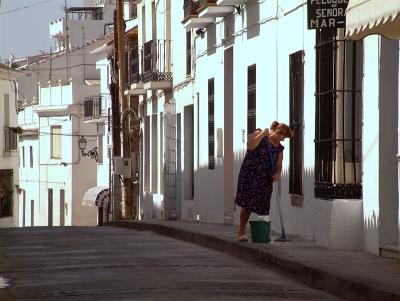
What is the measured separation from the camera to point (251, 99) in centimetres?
2484

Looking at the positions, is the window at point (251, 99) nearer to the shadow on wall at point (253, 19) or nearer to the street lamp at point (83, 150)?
the shadow on wall at point (253, 19)

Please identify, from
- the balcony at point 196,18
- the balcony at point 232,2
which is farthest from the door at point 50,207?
the balcony at point 232,2

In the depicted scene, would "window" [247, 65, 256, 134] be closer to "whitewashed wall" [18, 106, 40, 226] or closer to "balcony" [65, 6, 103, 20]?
"whitewashed wall" [18, 106, 40, 226]

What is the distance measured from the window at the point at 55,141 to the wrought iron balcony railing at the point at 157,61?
25.6 metres

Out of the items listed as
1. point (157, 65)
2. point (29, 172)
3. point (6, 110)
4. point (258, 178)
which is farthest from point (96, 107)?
point (258, 178)

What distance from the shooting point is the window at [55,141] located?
Result: 214ft

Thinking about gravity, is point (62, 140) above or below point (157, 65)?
below

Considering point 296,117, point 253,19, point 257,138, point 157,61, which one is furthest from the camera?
point 157,61

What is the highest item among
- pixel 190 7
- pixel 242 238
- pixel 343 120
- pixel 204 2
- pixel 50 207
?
pixel 190 7

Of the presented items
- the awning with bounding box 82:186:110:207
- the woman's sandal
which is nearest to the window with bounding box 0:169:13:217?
the awning with bounding box 82:186:110:207

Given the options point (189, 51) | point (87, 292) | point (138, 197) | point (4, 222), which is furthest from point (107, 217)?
point (87, 292)

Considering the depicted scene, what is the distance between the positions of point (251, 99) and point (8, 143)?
37.1 meters

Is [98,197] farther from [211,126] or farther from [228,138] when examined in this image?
[228,138]

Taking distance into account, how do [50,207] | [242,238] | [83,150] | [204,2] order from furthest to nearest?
1. [50,207]
2. [83,150]
3. [204,2]
4. [242,238]
